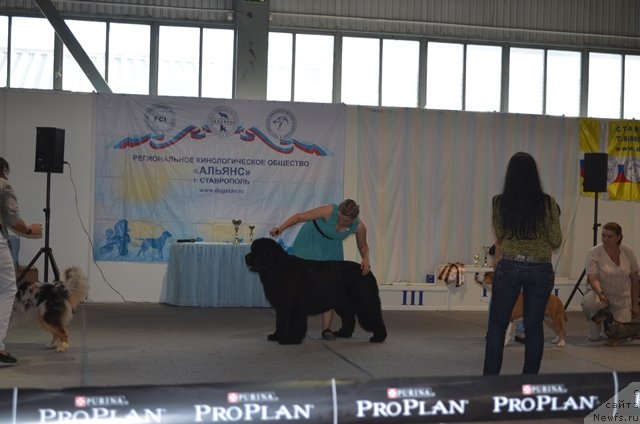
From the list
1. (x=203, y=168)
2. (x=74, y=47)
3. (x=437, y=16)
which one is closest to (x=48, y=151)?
(x=203, y=168)

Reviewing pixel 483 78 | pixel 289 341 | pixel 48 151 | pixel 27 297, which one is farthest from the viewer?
pixel 483 78

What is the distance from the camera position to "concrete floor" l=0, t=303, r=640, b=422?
5.07 meters

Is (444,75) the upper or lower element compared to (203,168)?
upper

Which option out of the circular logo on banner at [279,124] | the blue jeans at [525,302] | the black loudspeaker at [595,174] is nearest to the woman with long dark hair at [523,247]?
the blue jeans at [525,302]

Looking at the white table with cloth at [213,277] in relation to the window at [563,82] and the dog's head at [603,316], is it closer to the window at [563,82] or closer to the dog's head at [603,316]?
the dog's head at [603,316]

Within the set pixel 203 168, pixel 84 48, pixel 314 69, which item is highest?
pixel 84 48

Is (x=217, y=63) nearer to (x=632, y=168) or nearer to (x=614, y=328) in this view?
(x=632, y=168)

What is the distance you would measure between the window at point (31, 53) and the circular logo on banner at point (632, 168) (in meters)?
9.02

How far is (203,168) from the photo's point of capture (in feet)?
31.3

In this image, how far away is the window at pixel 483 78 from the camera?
571 inches

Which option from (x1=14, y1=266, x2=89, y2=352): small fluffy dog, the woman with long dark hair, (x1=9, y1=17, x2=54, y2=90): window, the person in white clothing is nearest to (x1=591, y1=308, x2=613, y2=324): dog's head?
the woman with long dark hair

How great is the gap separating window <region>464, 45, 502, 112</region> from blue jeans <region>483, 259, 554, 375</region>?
34.4 feet

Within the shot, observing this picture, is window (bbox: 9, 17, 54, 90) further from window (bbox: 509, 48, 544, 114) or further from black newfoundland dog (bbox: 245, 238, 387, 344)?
black newfoundland dog (bbox: 245, 238, 387, 344)

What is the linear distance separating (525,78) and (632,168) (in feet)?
15.4
